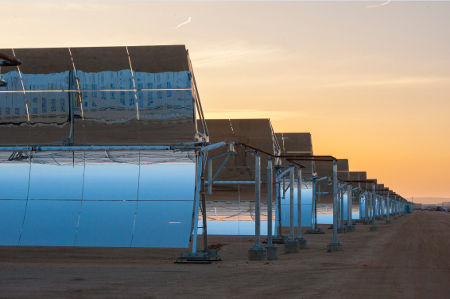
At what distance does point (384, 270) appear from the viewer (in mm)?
29531

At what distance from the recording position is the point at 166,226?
33.1 meters

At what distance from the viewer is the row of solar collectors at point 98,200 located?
33344 millimetres

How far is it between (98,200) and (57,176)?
241 cm

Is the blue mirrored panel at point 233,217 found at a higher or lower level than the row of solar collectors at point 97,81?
lower

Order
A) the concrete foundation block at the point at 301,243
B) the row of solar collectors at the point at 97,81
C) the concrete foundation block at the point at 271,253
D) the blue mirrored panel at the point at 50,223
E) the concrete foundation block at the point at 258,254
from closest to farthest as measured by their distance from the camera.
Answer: the row of solar collectors at the point at 97,81, the blue mirrored panel at the point at 50,223, the concrete foundation block at the point at 258,254, the concrete foundation block at the point at 271,253, the concrete foundation block at the point at 301,243

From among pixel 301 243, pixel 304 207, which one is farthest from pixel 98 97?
pixel 304 207

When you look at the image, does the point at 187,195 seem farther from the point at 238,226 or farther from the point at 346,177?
the point at 346,177

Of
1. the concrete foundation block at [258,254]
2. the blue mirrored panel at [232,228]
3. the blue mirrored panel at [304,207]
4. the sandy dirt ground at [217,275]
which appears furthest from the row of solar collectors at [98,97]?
the blue mirrored panel at [304,207]

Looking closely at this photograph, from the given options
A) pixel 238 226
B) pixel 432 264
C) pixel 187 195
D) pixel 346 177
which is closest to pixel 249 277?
pixel 187 195

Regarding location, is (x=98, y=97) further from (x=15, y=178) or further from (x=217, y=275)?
(x=217, y=275)

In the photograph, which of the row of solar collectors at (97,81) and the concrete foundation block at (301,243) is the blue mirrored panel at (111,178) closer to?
the row of solar collectors at (97,81)

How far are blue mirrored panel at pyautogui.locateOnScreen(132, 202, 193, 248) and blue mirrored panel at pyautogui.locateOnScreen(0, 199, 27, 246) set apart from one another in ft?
19.3

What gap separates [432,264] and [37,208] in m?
18.7

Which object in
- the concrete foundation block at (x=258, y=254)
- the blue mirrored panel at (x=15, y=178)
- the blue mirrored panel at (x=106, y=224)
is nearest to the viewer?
the blue mirrored panel at (x=106, y=224)
